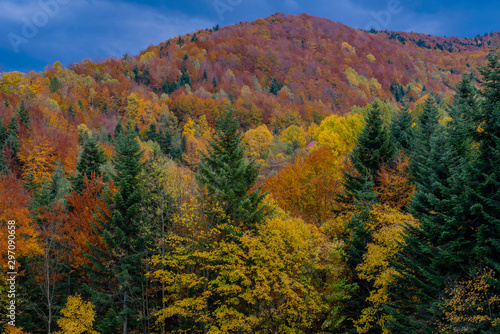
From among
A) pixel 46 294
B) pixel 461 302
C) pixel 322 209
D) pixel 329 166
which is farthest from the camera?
pixel 329 166

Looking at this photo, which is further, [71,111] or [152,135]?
[71,111]

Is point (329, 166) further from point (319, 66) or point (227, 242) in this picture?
point (319, 66)

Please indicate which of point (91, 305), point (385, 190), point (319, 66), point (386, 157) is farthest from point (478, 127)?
point (319, 66)

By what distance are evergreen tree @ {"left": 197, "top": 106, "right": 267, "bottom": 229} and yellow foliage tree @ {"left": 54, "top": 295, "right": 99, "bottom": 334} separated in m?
10.7

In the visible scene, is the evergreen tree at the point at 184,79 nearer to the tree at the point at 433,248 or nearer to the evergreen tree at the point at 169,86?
the evergreen tree at the point at 169,86

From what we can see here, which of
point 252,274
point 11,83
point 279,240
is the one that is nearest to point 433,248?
point 279,240

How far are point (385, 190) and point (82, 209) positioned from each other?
75.7ft

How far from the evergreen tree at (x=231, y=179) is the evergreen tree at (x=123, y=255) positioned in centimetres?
575

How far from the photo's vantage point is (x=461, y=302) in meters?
15.3

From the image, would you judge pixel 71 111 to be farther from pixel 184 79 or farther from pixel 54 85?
pixel 184 79

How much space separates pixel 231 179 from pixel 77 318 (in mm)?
13710

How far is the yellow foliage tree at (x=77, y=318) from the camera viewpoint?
72.0 feet

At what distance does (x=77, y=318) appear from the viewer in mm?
23188

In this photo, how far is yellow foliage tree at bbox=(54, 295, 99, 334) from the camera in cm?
2195
